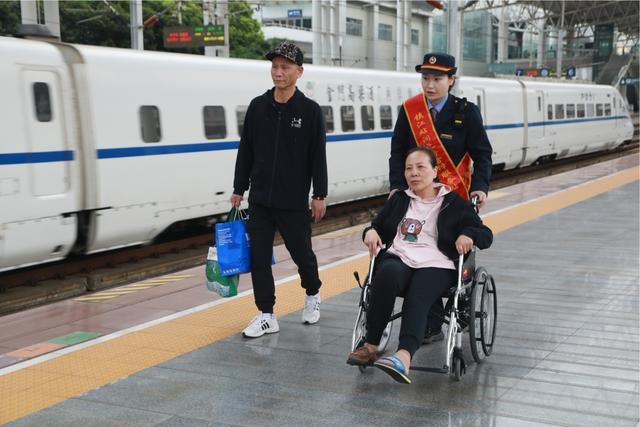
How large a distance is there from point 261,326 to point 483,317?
152 cm

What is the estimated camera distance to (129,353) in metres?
5.03

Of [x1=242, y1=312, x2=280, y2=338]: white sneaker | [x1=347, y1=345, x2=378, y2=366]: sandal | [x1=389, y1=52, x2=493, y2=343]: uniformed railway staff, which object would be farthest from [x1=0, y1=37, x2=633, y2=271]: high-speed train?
[x1=347, y1=345, x2=378, y2=366]: sandal

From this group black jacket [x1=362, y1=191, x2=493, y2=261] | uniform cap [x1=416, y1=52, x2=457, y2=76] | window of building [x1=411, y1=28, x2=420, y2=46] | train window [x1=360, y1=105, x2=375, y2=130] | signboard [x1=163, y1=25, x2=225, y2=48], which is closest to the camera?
black jacket [x1=362, y1=191, x2=493, y2=261]

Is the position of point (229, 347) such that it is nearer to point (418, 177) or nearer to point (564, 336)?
point (418, 177)

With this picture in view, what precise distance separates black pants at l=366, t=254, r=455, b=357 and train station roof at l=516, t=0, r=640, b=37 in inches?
2226

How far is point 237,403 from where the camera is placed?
414 cm

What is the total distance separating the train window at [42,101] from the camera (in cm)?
772

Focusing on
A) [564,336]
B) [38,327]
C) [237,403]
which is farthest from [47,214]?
[564,336]

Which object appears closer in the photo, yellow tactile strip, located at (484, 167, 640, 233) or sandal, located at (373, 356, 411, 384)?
sandal, located at (373, 356, 411, 384)

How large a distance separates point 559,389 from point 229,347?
2044 mm

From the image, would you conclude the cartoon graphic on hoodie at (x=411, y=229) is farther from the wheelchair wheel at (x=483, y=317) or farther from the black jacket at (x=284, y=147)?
the black jacket at (x=284, y=147)

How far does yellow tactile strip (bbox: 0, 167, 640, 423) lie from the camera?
4.32 meters

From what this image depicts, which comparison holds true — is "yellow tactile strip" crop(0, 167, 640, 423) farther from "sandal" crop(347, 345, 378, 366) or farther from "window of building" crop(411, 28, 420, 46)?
"window of building" crop(411, 28, 420, 46)

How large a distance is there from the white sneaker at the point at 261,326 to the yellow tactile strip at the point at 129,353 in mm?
199
